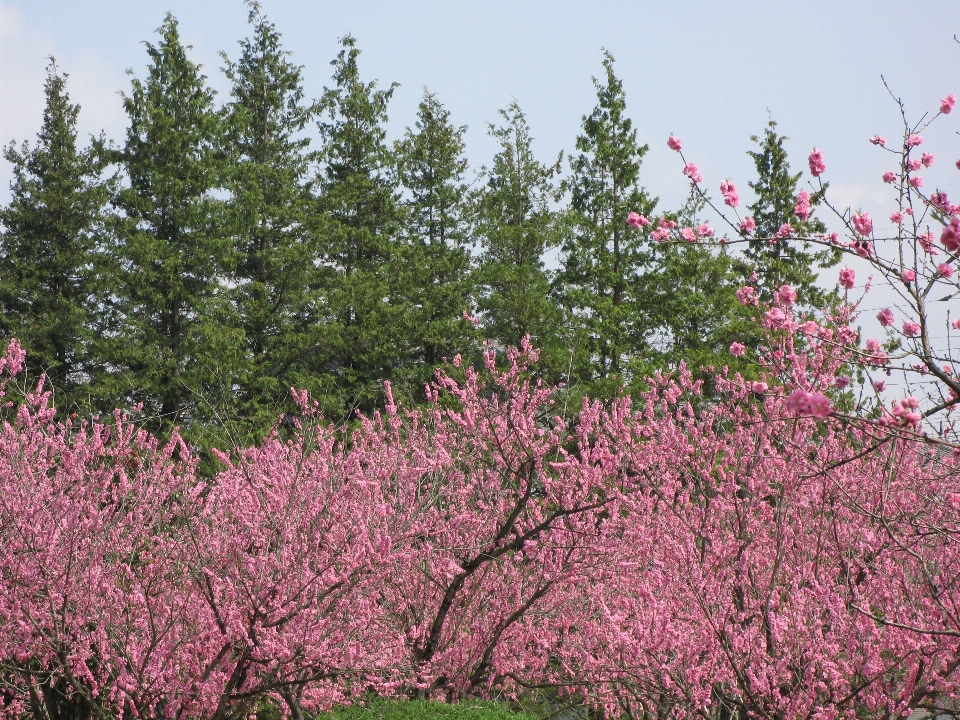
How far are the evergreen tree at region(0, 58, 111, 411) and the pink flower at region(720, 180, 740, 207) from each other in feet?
71.3

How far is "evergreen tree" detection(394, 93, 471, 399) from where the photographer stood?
2800 cm

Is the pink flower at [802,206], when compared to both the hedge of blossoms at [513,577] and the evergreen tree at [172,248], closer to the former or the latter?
the hedge of blossoms at [513,577]

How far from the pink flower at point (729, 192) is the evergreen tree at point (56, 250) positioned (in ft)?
71.3

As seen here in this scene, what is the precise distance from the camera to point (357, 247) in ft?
102

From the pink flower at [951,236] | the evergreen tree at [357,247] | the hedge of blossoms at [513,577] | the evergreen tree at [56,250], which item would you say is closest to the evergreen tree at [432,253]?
the evergreen tree at [357,247]

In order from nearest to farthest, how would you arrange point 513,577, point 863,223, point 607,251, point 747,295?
1. point 863,223
2. point 747,295
3. point 513,577
4. point 607,251

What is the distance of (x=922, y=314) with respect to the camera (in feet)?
18.7

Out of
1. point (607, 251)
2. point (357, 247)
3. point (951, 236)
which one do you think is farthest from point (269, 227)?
point (951, 236)

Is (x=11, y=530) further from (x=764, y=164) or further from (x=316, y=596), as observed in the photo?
(x=764, y=164)

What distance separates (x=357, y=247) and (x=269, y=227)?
3.22 m

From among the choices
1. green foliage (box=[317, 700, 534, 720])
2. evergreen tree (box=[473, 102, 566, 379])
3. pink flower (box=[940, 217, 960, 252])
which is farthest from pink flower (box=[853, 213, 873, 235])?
evergreen tree (box=[473, 102, 566, 379])

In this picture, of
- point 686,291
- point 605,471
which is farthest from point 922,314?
point 686,291

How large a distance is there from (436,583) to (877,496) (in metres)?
4.42

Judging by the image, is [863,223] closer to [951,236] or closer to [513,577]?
[951,236]
